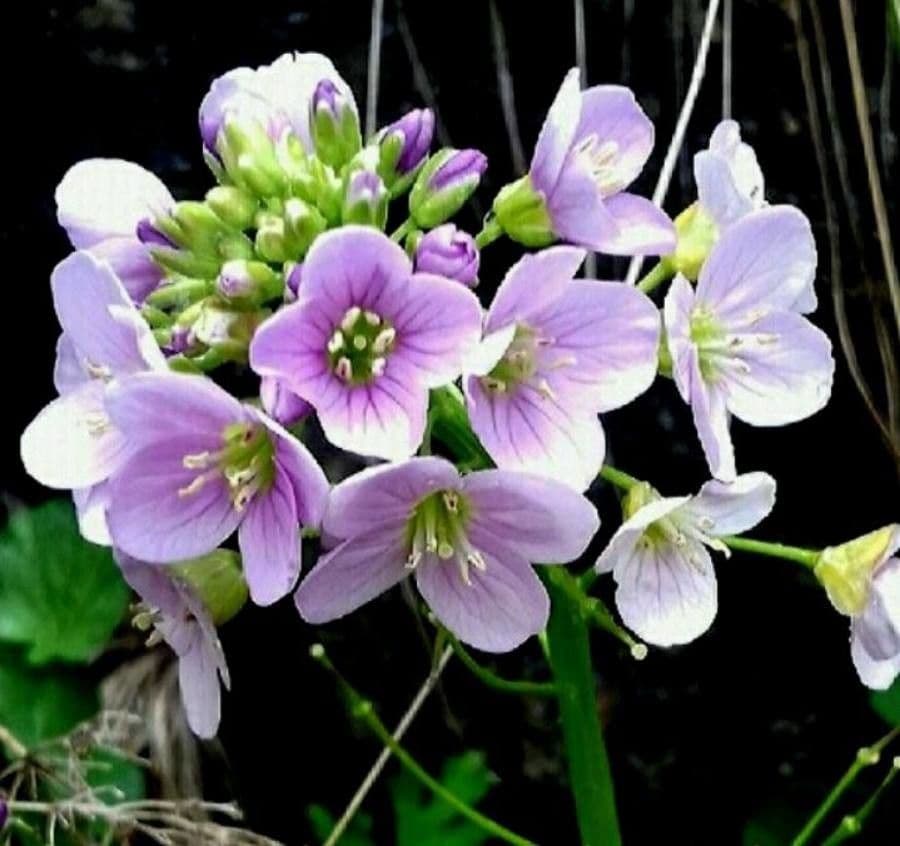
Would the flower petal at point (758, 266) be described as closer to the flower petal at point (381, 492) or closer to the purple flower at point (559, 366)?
the purple flower at point (559, 366)

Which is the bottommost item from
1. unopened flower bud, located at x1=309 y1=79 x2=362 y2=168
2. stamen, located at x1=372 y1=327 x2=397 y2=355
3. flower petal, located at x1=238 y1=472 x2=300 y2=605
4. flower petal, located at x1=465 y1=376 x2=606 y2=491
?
flower petal, located at x1=238 y1=472 x2=300 y2=605

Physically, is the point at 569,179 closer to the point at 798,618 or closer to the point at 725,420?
the point at 725,420

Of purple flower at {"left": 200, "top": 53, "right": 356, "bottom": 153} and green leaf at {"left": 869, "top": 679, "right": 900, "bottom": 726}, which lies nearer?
purple flower at {"left": 200, "top": 53, "right": 356, "bottom": 153}

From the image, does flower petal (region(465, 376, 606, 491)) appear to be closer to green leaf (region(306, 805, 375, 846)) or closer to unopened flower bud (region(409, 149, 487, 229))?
unopened flower bud (region(409, 149, 487, 229))

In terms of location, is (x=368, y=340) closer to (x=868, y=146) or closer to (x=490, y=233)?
(x=490, y=233)

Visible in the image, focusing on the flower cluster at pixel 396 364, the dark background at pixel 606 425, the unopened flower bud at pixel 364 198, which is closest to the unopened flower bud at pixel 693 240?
the flower cluster at pixel 396 364

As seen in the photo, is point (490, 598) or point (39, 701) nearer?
point (490, 598)

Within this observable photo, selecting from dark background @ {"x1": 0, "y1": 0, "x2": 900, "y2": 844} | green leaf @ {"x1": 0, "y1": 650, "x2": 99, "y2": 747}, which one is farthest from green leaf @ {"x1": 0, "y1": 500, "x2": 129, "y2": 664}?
dark background @ {"x1": 0, "y1": 0, "x2": 900, "y2": 844}

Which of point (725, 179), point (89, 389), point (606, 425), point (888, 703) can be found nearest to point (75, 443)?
point (89, 389)
